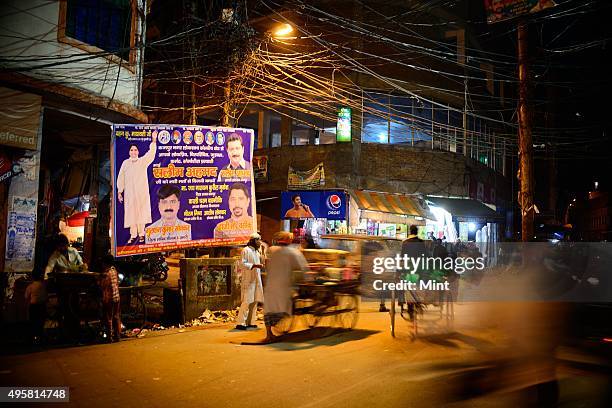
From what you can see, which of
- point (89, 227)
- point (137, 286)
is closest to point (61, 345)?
point (137, 286)

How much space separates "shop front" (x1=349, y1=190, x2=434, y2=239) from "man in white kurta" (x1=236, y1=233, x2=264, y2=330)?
11086mm

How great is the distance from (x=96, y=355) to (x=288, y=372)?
11.0 ft

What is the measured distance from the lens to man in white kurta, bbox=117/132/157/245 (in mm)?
9016

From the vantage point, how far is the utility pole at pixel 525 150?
14164mm

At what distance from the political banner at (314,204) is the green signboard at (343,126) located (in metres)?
2.57

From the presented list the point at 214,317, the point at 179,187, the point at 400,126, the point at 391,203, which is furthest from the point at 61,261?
the point at 400,126

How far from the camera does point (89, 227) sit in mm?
16109

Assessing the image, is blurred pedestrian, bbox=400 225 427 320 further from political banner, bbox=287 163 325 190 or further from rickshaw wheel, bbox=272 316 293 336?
political banner, bbox=287 163 325 190

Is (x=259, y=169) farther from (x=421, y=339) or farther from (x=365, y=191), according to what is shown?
(x=421, y=339)

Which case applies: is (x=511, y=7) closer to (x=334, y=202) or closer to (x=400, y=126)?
(x=400, y=126)

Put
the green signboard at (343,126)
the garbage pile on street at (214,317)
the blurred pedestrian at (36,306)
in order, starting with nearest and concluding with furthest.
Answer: the blurred pedestrian at (36,306)
the garbage pile on street at (214,317)
the green signboard at (343,126)

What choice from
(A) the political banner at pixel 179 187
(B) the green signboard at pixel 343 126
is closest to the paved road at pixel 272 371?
(A) the political banner at pixel 179 187

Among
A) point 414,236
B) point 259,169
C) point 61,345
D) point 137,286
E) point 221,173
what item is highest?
point 259,169

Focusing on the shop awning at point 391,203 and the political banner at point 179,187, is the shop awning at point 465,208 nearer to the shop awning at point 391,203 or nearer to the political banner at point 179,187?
the shop awning at point 391,203
